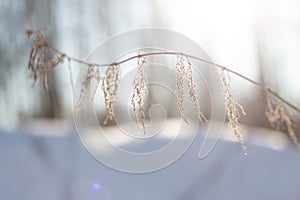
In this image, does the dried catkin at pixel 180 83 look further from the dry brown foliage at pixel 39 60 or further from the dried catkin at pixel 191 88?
the dry brown foliage at pixel 39 60

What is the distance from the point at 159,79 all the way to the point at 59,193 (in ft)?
4.61

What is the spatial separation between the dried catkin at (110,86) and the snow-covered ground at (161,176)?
1.40 metres

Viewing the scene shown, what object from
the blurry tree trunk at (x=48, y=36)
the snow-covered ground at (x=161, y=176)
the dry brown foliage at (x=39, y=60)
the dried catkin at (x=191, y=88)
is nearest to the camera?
the dry brown foliage at (x=39, y=60)

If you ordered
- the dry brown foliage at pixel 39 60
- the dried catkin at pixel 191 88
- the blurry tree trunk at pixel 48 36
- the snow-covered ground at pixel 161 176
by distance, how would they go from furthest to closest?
1. the blurry tree trunk at pixel 48 36
2. the snow-covered ground at pixel 161 176
3. the dried catkin at pixel 191 88
4. the dry brown foliage at pixel 39 60

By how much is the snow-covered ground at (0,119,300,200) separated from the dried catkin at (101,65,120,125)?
1.40 metres

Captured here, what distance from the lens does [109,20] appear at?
6.69 metres

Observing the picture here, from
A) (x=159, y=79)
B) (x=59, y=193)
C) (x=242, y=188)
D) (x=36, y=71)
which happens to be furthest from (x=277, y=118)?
(x=159, y=79)

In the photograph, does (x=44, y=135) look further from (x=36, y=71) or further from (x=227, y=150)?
(x=36, y=71)

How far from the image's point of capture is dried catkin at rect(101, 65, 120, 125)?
1664mm

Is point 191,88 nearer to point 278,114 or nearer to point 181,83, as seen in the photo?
point 181,83

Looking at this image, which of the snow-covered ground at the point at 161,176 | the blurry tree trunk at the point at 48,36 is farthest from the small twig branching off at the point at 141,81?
the blurry tree trunk at the point at 48,36

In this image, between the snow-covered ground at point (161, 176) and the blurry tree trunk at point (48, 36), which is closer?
the snow-covered ground at point (161, 176)

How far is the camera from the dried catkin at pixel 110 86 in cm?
166

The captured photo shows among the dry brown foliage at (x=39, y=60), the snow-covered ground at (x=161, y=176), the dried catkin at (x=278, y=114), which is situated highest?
the dry brown foliage at (x=39, y=60)
